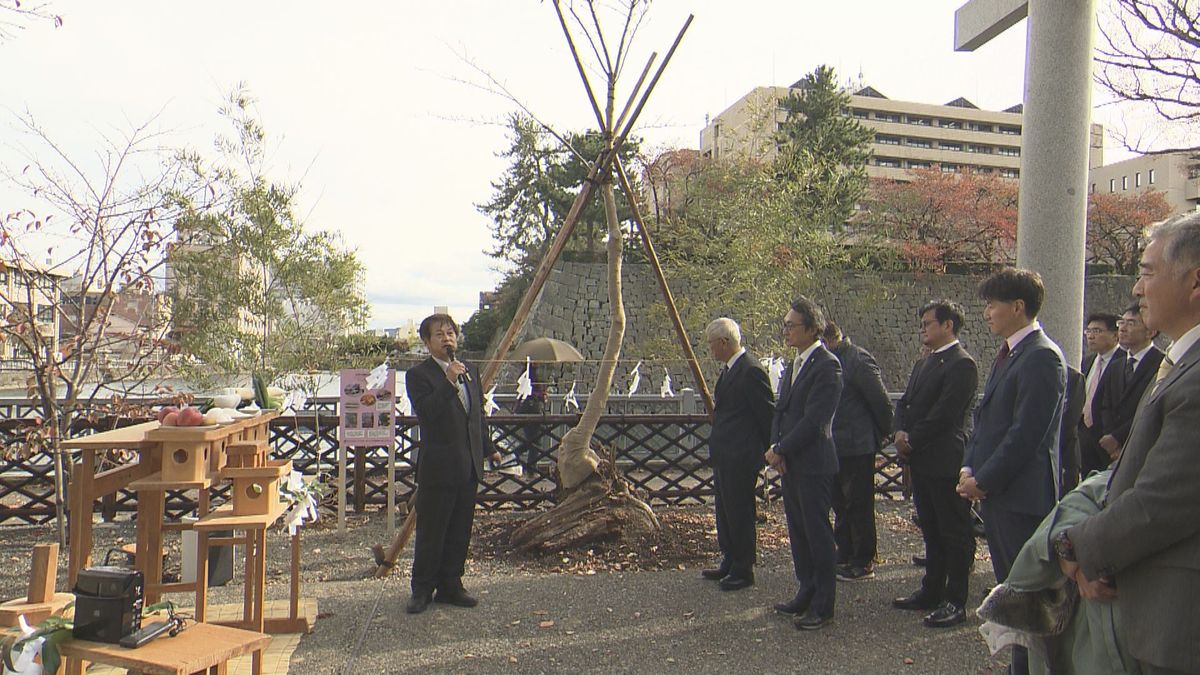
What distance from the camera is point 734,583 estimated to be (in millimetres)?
4941

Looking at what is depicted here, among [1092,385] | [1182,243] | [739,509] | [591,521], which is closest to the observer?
[1182,243]

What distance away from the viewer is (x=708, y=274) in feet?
45.2

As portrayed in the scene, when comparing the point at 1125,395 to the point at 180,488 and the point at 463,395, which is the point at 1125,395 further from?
the point at 180,488

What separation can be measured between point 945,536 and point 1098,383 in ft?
6.18

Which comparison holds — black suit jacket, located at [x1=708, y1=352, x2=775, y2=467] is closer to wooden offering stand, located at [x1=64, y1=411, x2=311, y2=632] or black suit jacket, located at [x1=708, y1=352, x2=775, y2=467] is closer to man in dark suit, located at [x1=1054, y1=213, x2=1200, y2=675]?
wooden offering stand, located at [x1=64, y1=411, x2=311, y2=632]

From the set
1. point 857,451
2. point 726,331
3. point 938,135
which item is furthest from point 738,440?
point 938,135

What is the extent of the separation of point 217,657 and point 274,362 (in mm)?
7545

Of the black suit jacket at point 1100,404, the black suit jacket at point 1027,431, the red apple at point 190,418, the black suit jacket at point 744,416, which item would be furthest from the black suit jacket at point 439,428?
the black suit jacket at point 1100,404

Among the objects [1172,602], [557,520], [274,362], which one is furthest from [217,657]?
[274,362]

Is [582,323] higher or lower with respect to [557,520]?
higher

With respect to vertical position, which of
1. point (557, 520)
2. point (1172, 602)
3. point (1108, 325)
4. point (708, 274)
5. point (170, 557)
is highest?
point (708, 274)

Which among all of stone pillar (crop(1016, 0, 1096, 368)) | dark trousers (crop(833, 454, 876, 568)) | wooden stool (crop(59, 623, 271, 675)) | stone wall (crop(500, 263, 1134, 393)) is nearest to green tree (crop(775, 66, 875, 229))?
stone wall (crop(500, 263, 1134, 393))

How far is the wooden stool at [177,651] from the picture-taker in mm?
2459

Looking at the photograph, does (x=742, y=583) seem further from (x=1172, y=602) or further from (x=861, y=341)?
(x=861, y=341)
